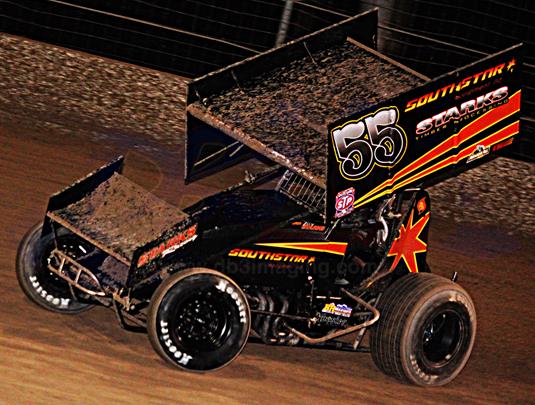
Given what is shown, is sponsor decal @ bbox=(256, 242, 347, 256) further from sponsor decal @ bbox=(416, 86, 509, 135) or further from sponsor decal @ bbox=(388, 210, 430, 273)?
sponsor decal @ bbox=(416, 86, 509, 135)

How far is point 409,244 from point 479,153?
72 cm

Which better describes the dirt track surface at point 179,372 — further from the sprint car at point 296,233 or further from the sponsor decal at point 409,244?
the sponsor decal at point 409,244

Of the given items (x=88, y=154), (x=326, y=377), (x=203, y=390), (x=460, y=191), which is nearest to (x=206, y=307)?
(x=203, y=390)

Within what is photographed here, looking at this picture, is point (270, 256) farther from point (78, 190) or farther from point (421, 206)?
point (78, 190)

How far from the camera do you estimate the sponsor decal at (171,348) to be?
725cm

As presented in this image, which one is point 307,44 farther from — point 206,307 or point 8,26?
point 8,26

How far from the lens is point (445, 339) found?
807 centimetres

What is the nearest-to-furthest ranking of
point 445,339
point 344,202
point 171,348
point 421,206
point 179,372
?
point 171,348, point 344,202, point 179,372, point 445,339, point 421,206

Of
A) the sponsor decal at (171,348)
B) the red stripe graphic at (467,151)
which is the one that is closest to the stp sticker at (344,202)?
the red stripe graphic at (467,151)

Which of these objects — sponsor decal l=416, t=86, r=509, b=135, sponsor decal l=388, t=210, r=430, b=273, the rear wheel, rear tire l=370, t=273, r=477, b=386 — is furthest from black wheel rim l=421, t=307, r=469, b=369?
the rear wheel

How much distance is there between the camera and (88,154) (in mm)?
10812

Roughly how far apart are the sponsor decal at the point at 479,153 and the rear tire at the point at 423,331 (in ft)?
2.57

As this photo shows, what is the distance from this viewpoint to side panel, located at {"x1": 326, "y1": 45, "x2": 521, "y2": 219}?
→ 7391 mm

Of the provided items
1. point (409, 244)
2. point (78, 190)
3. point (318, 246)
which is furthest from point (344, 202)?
point (78, 190)
